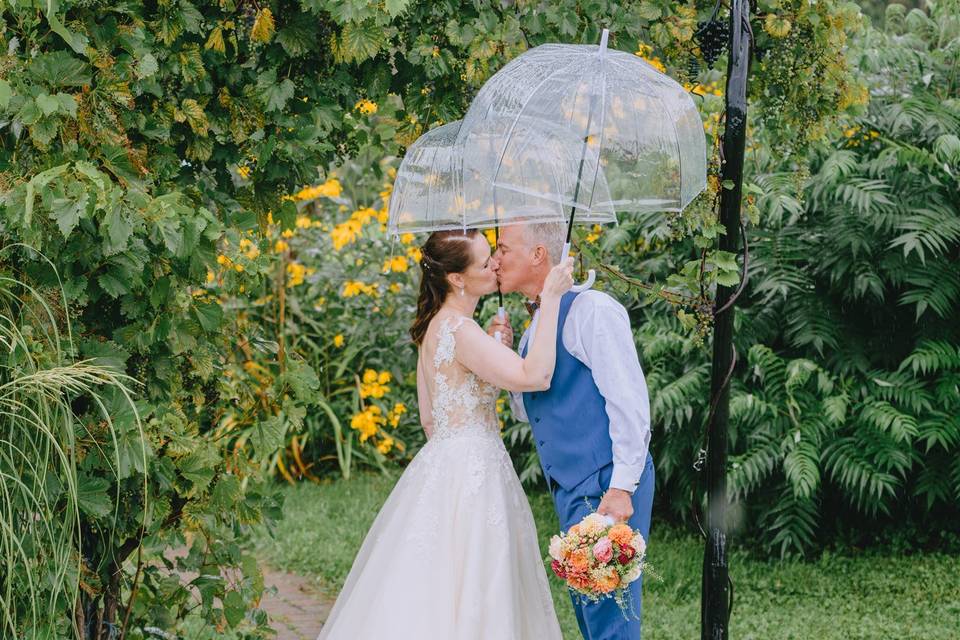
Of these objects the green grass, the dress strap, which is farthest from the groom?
the green grass

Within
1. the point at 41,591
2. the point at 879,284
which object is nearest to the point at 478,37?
the point at 41,591

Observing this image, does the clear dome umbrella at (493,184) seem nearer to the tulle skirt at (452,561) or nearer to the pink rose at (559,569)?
the tulle skirt at (452,561)

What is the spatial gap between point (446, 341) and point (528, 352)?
0.40m

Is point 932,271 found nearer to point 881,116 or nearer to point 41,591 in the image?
point 881,116

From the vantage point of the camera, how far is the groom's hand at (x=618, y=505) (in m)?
3.09

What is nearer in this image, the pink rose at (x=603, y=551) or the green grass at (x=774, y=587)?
the pink rose at (x=603, y=551)

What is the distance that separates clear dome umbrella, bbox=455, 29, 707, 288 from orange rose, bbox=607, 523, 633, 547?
28.9 inches

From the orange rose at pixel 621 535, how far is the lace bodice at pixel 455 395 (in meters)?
0.74

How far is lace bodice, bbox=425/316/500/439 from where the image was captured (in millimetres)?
3486

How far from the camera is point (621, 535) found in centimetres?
292

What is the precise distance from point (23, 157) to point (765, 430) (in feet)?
13.2

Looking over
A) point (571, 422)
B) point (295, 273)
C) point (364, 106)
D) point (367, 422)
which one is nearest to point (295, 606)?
point (367, 422)

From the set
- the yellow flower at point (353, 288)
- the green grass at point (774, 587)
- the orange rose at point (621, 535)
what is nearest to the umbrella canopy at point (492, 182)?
the orange rose at point (621, 535)

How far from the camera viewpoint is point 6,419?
9.14 ft
